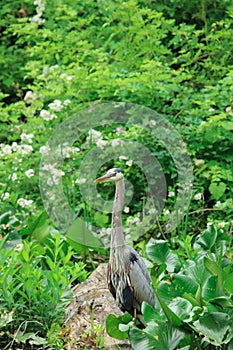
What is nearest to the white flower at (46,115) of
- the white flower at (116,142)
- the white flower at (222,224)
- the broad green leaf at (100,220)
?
the white flower at (116,142)

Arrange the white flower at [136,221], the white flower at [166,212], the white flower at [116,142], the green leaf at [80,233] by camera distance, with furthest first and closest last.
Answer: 1. the white flower at [116,142]
2. the white flower at [166,212]
3. the white flower at [136,221]
4. the green leaf at [80,233]

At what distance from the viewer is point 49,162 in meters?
5.46

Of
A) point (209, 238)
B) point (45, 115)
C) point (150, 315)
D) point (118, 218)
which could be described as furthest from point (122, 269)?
point (45, 115)

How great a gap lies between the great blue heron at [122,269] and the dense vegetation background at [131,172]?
12cm

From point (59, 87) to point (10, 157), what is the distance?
772 millimetres

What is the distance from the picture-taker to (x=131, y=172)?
5.68 meters

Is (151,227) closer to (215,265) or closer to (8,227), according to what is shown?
(8,227)

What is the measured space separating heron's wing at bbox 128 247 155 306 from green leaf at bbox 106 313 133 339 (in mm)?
214

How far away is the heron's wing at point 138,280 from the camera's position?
3619mm

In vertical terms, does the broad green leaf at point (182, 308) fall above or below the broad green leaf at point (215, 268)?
below

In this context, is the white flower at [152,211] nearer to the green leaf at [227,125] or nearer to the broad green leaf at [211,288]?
the green leaf at [227,125]

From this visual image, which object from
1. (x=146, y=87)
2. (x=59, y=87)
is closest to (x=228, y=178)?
(x=146, y=87)

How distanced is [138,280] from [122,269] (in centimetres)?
10

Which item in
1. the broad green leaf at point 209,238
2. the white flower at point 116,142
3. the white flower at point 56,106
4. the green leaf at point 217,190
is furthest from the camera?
the white flower at point 56,106
